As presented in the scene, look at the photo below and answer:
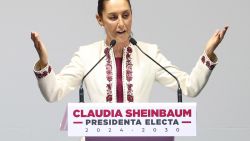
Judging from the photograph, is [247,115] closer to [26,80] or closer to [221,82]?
[221,82]

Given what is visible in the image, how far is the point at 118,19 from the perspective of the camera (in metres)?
2.05

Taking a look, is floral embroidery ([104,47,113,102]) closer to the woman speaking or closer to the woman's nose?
the woman speaking

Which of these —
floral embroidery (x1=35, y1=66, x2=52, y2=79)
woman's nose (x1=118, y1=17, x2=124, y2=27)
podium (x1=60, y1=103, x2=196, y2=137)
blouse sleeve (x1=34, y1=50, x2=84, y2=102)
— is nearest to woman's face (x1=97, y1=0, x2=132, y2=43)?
woman's nose (x1=118, y1=17, x2=124, y2=27)

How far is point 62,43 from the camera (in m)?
3.09

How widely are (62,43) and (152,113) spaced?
1431mm

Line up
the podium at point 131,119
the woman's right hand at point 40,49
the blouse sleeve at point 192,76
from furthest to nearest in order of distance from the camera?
the blouse sleeve at point 192,76 → the woman's right hand at point 40,49 → the podium at point 131,119

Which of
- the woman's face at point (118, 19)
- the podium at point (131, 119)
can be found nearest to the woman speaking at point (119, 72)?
the woman's face at point (118, 19)

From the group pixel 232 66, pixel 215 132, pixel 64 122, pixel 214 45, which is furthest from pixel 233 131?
pixel 64 122

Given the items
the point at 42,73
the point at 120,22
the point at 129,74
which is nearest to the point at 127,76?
the point at 129,74

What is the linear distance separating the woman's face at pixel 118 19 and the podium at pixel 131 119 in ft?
1.31

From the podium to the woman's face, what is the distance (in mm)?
398

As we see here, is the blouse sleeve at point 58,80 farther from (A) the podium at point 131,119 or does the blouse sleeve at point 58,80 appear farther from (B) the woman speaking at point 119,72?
(A) the podium at point 131,119

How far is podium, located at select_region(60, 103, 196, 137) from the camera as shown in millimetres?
1729

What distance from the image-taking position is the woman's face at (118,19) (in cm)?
205
